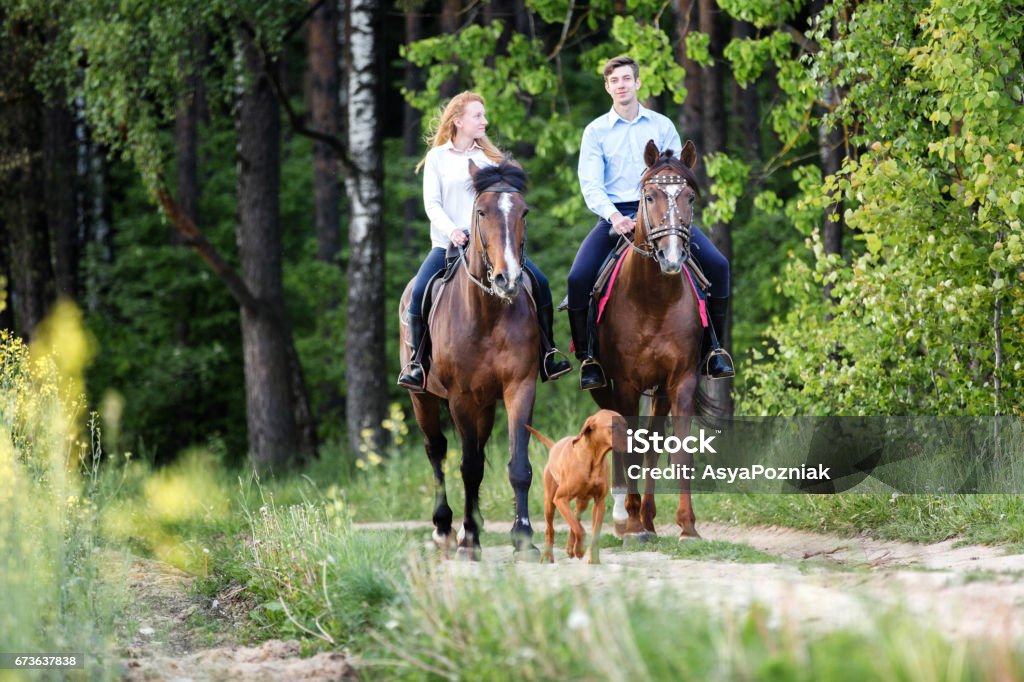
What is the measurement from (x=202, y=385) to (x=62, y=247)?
333cm

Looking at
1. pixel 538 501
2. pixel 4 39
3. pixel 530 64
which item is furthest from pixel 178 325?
pixel 538 501

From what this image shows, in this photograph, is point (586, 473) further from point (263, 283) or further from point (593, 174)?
point (263, 283)

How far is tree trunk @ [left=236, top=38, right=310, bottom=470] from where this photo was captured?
18750mm

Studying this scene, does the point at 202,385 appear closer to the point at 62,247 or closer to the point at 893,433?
the point at 62,247

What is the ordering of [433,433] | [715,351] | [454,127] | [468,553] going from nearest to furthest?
[468,553] < [454,127] < [715,351] < [433,433]

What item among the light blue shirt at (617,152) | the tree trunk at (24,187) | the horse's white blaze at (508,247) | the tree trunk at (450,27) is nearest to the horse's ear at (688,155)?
the light blue shirt at (617,152)

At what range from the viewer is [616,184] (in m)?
10.8

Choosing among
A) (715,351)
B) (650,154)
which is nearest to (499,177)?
(650,154)

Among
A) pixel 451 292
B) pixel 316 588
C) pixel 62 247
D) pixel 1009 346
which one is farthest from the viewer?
pixel 62 247

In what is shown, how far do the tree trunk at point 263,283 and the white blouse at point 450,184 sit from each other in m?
9.11

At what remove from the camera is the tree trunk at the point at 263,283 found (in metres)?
18.8

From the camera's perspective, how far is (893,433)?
11883 mm

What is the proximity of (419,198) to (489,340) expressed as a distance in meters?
21.0

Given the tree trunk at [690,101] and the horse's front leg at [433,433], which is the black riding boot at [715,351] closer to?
the horse's front leg at [433,433]
